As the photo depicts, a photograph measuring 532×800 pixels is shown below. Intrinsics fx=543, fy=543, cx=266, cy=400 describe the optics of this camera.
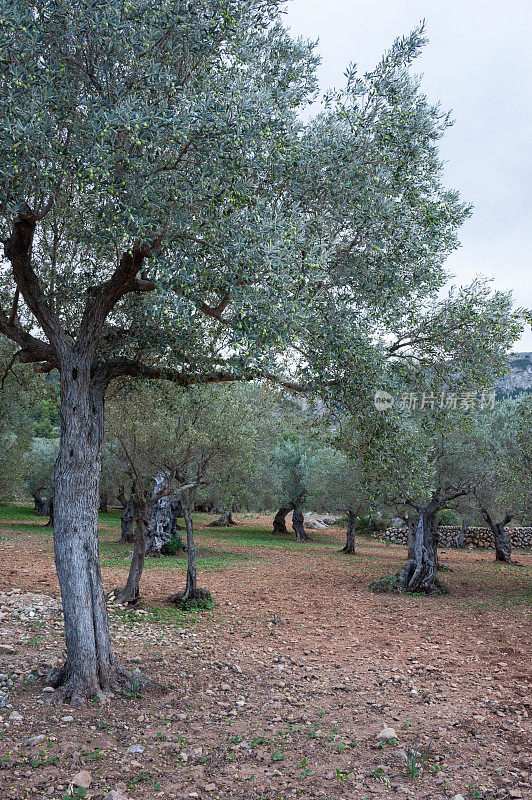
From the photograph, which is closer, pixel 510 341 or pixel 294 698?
pixel 294 698

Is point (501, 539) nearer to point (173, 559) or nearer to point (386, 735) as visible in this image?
point (173, 559)

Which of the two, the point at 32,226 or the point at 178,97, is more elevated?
the point at 178,97

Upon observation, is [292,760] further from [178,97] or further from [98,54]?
[98,54]

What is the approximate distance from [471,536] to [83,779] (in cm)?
4262

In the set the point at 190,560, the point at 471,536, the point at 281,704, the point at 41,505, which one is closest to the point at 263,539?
the point at 471,536

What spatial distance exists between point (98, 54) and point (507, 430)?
73.2 feet

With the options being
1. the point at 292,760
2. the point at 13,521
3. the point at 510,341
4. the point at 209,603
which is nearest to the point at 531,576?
the point at 209,603

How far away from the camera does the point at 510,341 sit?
10.3m

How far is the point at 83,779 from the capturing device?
5406mm

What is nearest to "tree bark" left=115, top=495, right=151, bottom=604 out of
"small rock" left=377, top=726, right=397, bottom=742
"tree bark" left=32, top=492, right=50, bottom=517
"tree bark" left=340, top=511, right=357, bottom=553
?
"small rock" left=377, top=726, right=397, bottom=742

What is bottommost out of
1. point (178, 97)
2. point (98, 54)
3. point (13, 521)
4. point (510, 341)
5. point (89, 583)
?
point (13, 521)

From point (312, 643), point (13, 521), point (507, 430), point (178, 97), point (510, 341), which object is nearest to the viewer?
point (178, 97)

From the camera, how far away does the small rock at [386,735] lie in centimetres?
694

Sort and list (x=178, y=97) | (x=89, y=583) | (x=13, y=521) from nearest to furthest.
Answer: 1. (x=178, y=97)
2. (x=89, y=583)
3. (x=13, y=521)
